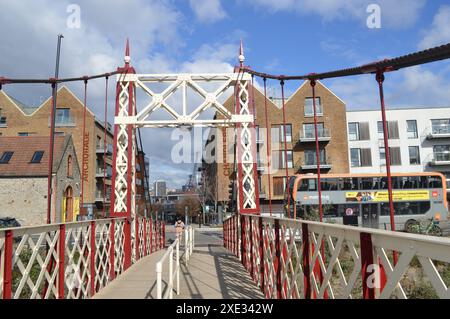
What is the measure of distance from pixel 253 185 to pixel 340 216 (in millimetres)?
13783

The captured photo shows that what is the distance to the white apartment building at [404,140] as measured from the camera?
4050 cm

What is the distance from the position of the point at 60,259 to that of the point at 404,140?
41073 mm

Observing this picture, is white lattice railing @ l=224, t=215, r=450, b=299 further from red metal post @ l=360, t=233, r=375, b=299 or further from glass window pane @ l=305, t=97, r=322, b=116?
glass window pane @ l=305, t=97, r=322, b=116

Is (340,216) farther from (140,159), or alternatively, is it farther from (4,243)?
(4,243)

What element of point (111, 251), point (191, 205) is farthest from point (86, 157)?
point (111, 251)

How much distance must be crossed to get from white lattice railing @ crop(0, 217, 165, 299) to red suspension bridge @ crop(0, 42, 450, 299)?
1 centimetres

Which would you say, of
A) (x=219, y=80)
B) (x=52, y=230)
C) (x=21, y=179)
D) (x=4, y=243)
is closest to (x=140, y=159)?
(x=219, y=80)

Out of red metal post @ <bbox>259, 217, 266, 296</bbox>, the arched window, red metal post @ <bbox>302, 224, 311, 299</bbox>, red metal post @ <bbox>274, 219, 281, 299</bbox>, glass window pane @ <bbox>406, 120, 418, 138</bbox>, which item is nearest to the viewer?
red metal post @ <bbox>302, 224, 311, 299</bbox>

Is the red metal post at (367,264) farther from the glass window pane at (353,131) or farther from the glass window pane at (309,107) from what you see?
the glass window pane at (353,131)

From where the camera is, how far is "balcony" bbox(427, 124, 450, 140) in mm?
40500

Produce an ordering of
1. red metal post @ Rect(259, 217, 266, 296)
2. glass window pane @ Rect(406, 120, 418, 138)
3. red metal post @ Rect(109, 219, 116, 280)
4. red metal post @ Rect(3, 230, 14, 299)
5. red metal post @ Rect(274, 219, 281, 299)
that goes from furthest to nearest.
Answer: glass window pane @ Rect(406, 120, 418, 138), red metal post @ Rect(109, 219, 116, 280), red metal post @ Rect(259, 217, 266, 296), red metal post @ Rect(274, 219, 281, 299), red metal post @ Rect(3, 230, 14, 299)

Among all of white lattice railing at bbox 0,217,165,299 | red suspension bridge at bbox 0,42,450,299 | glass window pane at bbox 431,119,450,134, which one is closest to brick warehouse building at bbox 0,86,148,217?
red suspension bridge at bbox 0,42,450,299

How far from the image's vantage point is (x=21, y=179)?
90.8 feet

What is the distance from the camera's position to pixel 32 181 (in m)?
27.7
